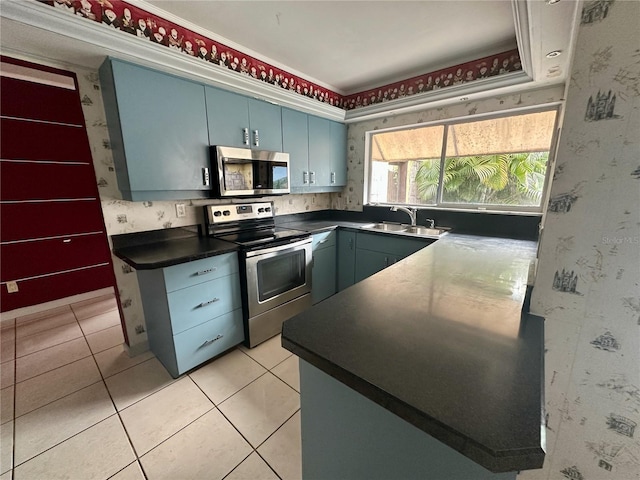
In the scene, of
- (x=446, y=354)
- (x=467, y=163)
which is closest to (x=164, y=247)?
(x=446, y=354)

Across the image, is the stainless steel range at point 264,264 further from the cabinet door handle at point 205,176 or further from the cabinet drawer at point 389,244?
the cabinet drawer at point 389,244

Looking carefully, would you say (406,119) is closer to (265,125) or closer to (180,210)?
(265,125)

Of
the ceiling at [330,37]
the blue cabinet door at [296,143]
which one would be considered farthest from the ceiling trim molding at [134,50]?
the blue cabinet door at [296,143]

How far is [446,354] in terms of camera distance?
0.67m

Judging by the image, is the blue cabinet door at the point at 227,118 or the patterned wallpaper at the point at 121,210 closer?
the patterned wallpaper at the point at 121,210

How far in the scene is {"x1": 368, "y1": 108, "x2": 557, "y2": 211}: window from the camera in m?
2.27

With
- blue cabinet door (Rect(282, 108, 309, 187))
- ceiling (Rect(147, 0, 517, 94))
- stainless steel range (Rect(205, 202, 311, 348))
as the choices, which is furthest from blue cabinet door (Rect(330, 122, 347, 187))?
stainless steel range (Rect(205, 202, 311, 348))

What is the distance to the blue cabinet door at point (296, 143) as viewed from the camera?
99.0 inches

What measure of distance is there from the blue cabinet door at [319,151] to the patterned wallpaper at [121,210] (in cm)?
116

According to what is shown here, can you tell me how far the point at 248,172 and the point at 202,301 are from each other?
112 centimetres

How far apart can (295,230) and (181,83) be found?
145cm

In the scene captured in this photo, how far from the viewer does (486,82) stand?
2.04m

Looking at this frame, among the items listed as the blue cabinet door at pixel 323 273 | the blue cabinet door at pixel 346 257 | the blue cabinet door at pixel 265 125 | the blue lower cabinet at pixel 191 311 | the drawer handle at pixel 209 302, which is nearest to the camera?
the blue lower cabinet at pixel 191 311

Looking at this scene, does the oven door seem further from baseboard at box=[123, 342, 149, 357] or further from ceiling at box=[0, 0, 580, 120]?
ceiling at box=[0, 0, 580, 120]
